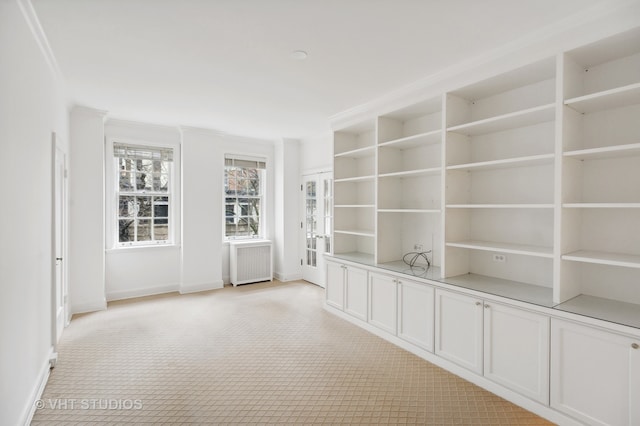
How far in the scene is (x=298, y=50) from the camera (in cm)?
269

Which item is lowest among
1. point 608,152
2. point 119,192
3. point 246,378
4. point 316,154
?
point 246,378

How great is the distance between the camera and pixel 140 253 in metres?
5.20

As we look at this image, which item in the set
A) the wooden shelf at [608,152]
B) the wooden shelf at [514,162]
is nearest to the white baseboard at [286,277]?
the wooden shelf at [514,162]

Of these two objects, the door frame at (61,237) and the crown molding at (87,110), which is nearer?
the door frame at (61,237)

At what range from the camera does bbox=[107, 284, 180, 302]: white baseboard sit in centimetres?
498

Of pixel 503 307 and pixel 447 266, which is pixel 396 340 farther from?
pixel 503 307

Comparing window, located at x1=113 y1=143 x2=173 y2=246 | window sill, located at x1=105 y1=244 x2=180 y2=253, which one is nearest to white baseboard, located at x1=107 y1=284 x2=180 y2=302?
window sill, located at x1=105 y1=244 x2=180 y2=253

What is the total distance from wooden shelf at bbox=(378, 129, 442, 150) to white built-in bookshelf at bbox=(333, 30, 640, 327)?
24mm

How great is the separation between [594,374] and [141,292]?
565 cm

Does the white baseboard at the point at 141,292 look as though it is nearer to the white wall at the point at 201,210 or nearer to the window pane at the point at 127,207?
the white wall at the point at 201,210

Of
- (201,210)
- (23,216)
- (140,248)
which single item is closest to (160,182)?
(201,210)

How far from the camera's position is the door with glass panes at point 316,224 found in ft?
18.7

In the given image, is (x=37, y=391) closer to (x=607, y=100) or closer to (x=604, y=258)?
(x=604, y=258)

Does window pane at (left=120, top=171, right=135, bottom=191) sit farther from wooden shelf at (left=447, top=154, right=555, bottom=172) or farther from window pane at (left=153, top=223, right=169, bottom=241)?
wooden shelf at (left=447, top=154, right=555, bottom=172)
